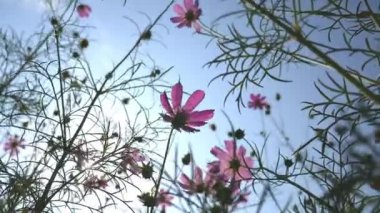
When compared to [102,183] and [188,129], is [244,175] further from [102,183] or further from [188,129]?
[102,183]

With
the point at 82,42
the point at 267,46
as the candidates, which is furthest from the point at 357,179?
the point at 82,42

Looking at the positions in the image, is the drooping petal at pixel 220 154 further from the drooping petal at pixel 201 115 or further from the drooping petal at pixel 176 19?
the drooping petal at pixel 176 19

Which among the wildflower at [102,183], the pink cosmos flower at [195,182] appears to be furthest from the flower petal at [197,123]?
the wildflower at [102,183]

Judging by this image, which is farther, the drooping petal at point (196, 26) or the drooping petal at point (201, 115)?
the drooping petal at point (196, 26)

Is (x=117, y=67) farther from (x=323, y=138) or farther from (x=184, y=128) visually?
(x=323, y=138)

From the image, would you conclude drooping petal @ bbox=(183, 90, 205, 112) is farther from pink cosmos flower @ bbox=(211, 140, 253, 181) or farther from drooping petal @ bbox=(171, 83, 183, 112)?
pink cosmos flower @ bbox=(211, 140, 253, 181)

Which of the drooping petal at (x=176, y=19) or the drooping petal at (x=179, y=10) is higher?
the drooping petal at (x=179, y=10)
